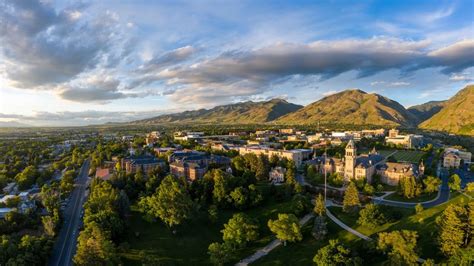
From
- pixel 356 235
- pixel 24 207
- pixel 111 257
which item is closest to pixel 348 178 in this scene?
pixel 356 235

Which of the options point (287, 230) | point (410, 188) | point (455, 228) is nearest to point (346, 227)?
point (287, 230)

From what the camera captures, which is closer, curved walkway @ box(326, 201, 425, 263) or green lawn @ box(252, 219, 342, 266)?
green lawn @ box(252, 219, 342, 266)

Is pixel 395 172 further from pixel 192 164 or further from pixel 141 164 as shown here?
pixel 141 164

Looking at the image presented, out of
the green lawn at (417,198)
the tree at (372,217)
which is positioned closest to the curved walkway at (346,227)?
the tree at (372,217)

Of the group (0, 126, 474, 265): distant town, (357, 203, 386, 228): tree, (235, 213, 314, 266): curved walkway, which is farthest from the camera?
(357, 203, 386, 228): tree

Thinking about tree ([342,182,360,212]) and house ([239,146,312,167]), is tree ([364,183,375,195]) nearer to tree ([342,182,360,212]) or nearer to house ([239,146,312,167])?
tree ([342,182,360,212])

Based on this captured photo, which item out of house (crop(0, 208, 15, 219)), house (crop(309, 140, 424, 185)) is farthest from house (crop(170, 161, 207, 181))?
house (crop(0, 208, 15, 219))

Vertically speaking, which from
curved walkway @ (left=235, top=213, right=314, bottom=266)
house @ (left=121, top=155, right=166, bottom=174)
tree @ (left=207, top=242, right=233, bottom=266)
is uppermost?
house @ (left=121, top=155, right=166, bottom=174)
